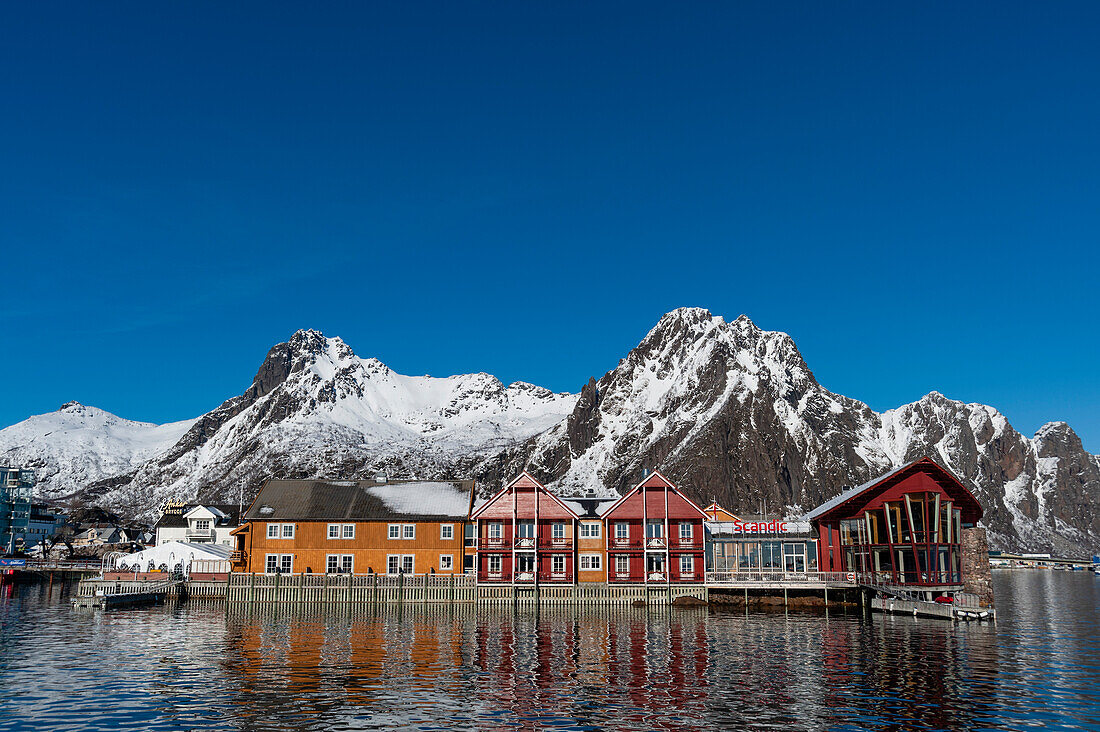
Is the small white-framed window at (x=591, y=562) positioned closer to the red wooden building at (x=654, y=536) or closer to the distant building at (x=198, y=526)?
the red wooden building at (x=654, y=536)

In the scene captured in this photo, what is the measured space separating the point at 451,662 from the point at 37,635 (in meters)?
31.6

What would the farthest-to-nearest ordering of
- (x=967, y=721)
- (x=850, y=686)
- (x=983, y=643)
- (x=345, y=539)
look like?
(x=345, y=539)
(x=983, y=643)
(x=850, y=686)
(x=967, y=721)

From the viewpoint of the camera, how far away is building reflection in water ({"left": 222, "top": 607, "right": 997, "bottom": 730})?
32.1 meters

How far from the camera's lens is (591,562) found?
86875 mm

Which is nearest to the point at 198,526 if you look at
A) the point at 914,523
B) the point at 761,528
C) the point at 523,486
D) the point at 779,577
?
the point at 523,486

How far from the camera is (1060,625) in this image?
70.8 metres

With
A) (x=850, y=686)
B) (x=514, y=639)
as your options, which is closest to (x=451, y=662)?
(x=514, y=639)

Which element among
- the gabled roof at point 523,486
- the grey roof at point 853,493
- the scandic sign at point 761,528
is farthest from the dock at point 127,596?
the grey roof at point 853,493

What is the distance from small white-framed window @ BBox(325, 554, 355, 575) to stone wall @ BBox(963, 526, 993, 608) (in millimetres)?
57408

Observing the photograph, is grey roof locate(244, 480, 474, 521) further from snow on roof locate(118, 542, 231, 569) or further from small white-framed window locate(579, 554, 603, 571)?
small white-framed window locate(579, 554, 603, 571)

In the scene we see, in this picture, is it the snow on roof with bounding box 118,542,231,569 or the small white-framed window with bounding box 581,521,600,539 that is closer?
the small white-framed window with bounding box 581,521,600,539

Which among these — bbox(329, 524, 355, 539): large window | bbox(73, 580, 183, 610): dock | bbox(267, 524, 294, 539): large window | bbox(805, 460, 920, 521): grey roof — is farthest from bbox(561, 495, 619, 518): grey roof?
bbox(73, 580, 183, 610): dock

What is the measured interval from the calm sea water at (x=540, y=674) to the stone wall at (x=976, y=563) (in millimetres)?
5424

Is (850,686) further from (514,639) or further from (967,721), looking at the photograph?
(514,639)
